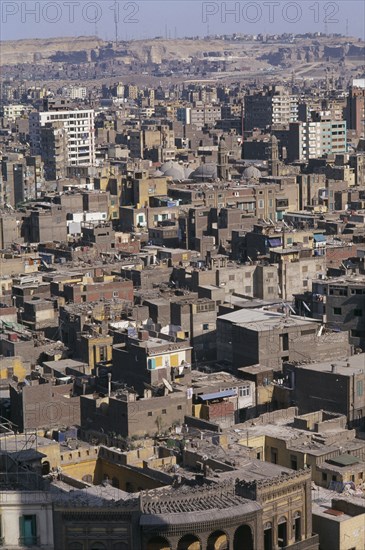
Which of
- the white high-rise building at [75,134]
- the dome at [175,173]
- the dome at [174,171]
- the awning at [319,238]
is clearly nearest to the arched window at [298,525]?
the awning at [319,238]

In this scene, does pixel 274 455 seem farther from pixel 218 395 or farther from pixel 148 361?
pixel 148 361

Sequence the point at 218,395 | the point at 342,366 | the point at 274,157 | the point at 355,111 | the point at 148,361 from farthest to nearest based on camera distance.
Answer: the point at 355,111 → the point at 274,157 → the point at 148,361 → the point at 342,366 → the point at 218,395

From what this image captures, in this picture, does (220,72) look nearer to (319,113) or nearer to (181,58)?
(181,58)

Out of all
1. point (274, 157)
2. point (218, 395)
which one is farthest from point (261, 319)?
point (274, 157)

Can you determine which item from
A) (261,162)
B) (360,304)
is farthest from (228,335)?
(261,162)

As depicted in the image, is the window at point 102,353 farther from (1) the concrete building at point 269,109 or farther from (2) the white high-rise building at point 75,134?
(1) the concrete building at point 269,109

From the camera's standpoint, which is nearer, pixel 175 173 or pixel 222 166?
pixel 175 173
